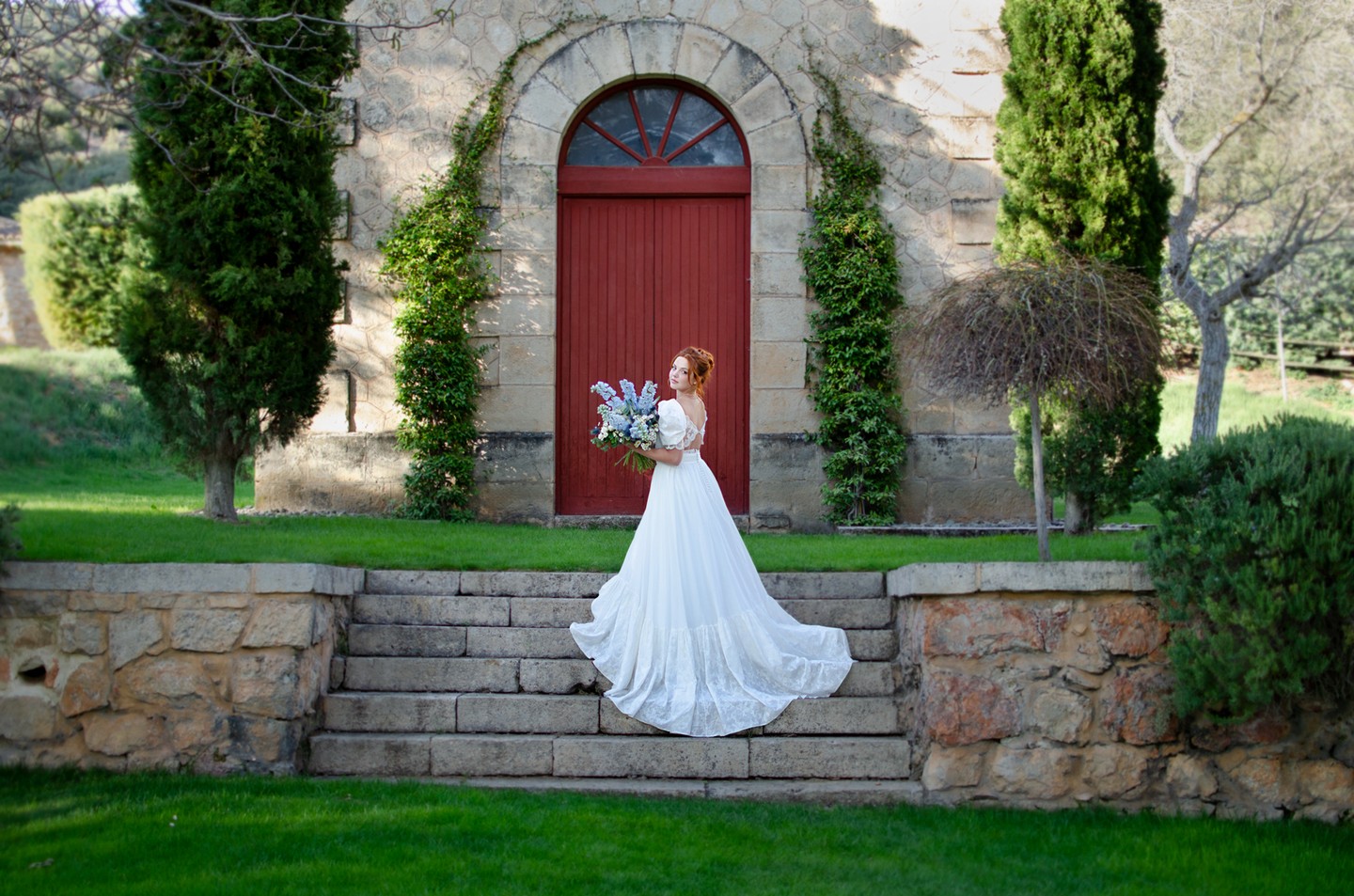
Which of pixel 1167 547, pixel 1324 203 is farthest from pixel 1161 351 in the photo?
pixel 1324 203

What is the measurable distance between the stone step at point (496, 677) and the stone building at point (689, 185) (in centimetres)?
384

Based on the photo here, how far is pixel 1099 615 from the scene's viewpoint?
214 inches

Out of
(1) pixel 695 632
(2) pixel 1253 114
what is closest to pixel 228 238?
(1) pixel 695 632

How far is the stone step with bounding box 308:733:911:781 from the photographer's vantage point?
213 inches

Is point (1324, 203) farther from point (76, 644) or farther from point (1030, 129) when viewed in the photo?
point (76, 644)

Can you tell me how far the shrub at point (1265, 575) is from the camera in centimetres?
495

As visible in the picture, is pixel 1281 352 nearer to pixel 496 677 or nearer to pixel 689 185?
pixel 689 185

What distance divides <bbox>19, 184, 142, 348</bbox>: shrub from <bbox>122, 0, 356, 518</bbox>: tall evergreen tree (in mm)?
11048

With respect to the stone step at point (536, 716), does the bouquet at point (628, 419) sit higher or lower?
higher

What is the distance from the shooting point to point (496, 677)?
19.2ft

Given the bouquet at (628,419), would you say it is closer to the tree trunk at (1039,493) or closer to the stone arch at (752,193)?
the tree trunk at (1039,493)

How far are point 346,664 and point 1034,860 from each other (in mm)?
3248

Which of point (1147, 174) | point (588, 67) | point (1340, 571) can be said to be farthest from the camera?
point (588, 67)

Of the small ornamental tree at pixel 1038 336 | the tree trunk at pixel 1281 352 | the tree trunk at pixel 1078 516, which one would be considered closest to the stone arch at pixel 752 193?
the tree trunk at pixel 1078 516
